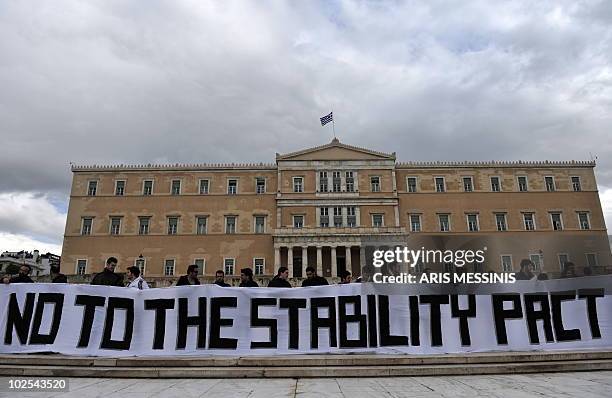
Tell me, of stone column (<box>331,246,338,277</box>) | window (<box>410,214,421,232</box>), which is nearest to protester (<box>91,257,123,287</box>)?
stone column (<box>331,246,338,277</box>)

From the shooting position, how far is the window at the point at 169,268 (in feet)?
116

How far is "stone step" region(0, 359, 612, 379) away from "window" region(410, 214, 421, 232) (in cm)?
3180

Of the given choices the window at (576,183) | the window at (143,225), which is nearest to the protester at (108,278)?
the window at (143,225)

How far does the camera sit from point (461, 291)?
21.6 feet

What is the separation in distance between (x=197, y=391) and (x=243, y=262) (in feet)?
104

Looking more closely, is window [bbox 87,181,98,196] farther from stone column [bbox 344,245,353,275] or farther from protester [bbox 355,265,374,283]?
protester [bbox 355,265,374,283]

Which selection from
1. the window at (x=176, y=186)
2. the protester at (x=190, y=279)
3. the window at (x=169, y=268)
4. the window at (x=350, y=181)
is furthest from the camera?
the window at (x=176, y=186)

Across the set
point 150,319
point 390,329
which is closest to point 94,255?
point 150,319

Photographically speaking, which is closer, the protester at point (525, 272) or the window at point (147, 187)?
the protester at point (525, 272)

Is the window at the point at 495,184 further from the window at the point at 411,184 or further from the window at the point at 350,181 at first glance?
the window at the point at 350,181

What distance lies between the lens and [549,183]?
37844mm

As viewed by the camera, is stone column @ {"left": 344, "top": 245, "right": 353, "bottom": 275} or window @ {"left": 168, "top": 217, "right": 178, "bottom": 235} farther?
window @ {"left": 168, "top": 217, "right": 178, "bottom": 235}

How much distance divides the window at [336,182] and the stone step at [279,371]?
32153mm

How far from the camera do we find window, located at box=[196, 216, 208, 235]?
36719 millimetres
